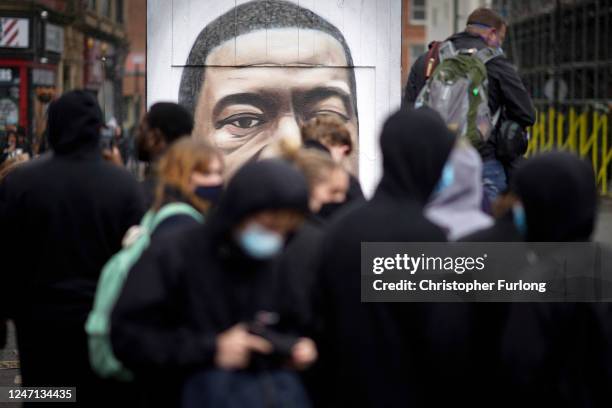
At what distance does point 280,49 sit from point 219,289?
629cm

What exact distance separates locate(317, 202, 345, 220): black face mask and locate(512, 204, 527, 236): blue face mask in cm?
140

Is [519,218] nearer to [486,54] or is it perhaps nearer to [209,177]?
[209,177]

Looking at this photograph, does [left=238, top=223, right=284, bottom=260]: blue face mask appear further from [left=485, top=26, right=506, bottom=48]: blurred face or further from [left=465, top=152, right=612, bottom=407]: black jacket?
[left=485, top=26, right=506, bottom=48]: blurred face

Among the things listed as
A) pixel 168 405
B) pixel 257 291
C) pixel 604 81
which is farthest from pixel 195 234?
pixel 604 81

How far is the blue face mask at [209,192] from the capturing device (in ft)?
16.5

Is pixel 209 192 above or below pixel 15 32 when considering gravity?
below

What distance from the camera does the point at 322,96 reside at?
33.8ft

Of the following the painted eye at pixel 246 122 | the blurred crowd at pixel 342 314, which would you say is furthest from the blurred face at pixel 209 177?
the painted eye at pixel 246 122

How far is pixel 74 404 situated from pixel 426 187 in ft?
6.95

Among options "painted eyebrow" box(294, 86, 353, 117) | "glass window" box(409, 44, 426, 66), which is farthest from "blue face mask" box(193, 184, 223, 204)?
"glass window" box(409, 44, 426, 66)

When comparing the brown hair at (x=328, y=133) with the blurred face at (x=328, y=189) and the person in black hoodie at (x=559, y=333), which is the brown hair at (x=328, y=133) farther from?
the person in black hoodie at (x=559, y=333)

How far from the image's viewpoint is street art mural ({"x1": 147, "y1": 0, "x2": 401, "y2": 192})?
1022 cm

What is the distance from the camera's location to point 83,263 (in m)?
5.85

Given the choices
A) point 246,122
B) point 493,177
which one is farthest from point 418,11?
point 493,177
